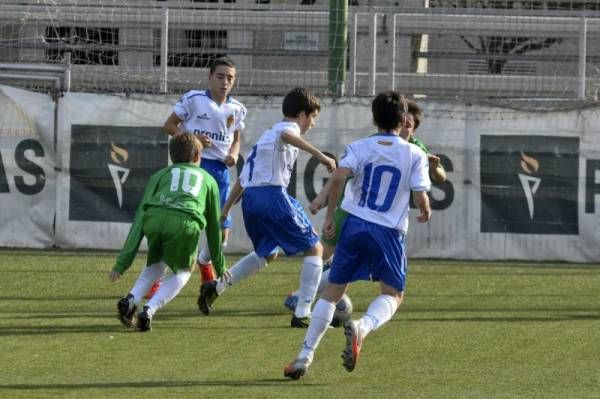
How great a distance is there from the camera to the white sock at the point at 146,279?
9.98m

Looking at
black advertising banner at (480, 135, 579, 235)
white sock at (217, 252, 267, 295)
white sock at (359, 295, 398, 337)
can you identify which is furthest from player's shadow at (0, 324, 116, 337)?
black advertising banner at (480, 135, 579, 235)

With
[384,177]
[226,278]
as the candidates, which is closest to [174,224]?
[226,278]

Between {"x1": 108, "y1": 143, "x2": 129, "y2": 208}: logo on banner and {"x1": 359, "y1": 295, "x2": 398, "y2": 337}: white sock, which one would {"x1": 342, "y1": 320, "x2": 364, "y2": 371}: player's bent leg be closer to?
{"x1": 359, "y1": 295, "x2": 398, "y2": 337}: white sock

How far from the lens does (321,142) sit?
16719 millimetres

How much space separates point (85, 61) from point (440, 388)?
10982mm

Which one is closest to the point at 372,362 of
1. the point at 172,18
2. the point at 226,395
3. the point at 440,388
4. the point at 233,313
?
the point at 440,388

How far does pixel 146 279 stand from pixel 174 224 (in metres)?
0.51

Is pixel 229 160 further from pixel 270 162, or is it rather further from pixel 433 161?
pixel 433 161

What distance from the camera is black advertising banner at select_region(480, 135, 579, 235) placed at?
648 inches

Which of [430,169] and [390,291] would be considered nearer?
[390,291]

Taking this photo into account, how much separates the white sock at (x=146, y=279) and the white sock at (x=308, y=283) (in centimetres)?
109

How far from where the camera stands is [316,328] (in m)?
8.24

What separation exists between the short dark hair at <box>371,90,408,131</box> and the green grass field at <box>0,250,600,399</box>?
1.48 m

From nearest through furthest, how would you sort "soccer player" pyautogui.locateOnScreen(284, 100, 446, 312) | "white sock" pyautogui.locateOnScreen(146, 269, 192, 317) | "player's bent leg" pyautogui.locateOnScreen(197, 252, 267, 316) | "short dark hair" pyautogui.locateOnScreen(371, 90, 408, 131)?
"short dark hair" pyautogui.locateOnScreen(371, 90, 408, 131), "white sock" pyautogui.locateOnScreen(146, 269, 192, 317), "soccer player" pyautogui.locateOnScreen(284, 100, 446, 312), "player's bent leg" pyautogui.locateOnScreen(197, 252, 267, 316)
